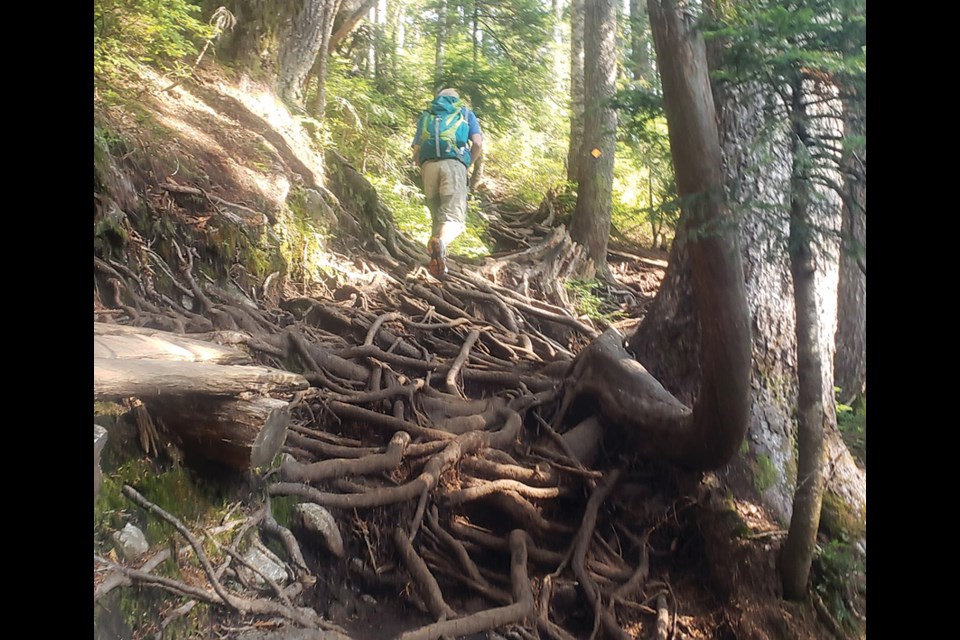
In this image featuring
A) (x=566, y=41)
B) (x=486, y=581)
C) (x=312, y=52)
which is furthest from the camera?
(x=312, y=52)

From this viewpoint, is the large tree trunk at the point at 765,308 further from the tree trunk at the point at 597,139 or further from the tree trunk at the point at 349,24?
the tree trunk at the point at 349,24

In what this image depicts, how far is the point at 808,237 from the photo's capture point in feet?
5.08

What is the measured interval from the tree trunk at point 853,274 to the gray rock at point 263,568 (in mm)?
1335

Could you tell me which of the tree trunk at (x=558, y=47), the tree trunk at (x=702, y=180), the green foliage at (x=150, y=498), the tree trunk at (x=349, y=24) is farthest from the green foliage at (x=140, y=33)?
the tree trunk at (x=702, y=180)

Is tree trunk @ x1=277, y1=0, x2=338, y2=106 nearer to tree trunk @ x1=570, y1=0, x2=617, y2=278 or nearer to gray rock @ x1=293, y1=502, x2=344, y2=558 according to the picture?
tree trunk @ x1=570, y1=0, x2=617, y2=278

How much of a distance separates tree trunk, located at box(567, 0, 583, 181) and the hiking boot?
0.53 metres

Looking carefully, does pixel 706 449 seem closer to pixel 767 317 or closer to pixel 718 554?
pixel 718 554

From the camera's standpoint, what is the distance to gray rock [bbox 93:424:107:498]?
4.42 feet

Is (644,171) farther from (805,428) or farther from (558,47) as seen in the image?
(805,428)

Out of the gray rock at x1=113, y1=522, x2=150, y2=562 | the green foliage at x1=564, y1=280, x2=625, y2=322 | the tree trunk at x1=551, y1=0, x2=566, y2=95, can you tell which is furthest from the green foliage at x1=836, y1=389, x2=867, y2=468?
the gray rock at x1=113, y1=522, x2=150, y2=562

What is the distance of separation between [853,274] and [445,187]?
1290 mm
